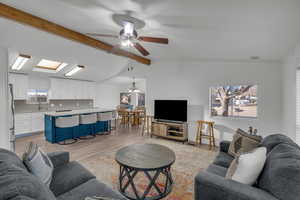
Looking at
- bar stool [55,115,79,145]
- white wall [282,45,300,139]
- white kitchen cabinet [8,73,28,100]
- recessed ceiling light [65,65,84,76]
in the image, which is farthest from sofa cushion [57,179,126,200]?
white kitchen cabinet [8,73,28,100]

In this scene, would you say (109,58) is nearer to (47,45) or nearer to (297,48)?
(47,45)

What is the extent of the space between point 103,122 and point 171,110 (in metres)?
2.77

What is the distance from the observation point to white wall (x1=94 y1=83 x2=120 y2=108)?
27.0 ft

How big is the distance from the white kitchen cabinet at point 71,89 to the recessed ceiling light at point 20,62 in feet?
3.94

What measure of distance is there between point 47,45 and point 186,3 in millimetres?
3318

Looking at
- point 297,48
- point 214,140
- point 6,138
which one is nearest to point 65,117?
point 6,138

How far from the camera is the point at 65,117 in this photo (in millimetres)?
4578

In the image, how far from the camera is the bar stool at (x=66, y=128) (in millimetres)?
4496

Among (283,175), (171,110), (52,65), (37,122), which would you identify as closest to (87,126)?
(37,122)

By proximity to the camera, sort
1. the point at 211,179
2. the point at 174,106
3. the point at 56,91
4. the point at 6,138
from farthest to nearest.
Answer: the point at 56,91 < the point at 174,106 < the point at 6,138 < the point at 211,179

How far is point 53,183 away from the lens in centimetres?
165

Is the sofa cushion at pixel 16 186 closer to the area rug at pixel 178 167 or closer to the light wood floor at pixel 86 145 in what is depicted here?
the area rug at pixel 178 167

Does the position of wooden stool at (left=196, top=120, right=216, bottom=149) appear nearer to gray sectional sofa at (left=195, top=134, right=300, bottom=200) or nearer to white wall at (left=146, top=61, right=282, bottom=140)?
white wall at (left=146, top=61, right=282, bottom=140)

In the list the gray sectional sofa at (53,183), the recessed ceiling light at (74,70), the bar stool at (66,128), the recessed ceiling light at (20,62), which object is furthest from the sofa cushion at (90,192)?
the recessed ceiling light at (74,70)
